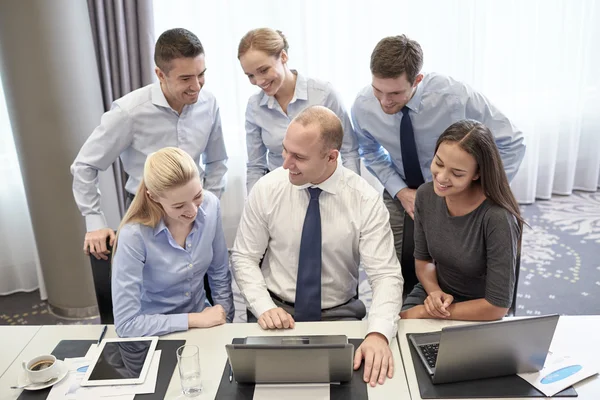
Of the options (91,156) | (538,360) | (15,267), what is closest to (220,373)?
(538,360)

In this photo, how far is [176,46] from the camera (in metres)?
2.17

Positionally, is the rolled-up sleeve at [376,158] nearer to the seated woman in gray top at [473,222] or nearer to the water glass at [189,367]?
the seated woman in gray top at [473,222]

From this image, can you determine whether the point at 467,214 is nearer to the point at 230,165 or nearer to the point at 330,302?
the point at 330,302

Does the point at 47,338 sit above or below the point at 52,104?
below

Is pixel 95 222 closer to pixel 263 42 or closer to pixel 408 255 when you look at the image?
pixel 263 42

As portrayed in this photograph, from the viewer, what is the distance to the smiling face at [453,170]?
1812mm

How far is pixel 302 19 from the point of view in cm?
357

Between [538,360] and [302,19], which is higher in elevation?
[302,19]

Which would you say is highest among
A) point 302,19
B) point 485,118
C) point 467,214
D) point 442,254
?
point 302,19

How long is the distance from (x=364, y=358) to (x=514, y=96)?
3128mm

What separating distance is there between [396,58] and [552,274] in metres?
2.00

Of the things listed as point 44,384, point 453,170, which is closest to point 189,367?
point 44,384

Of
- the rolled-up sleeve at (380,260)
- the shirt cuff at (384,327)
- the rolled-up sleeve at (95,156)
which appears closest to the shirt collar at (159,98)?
the rolled-up sleeve at (95,156)

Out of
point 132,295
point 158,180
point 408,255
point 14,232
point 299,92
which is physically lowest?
point 14,232
